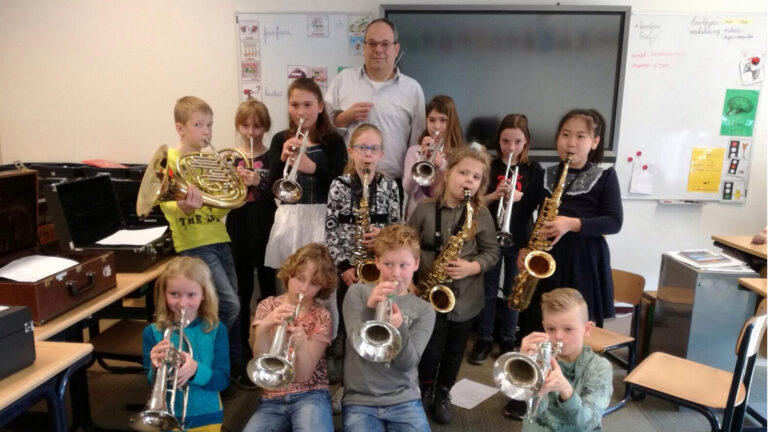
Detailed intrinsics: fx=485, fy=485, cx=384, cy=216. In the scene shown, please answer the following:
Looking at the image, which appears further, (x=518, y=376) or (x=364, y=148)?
(x=364, y=148)

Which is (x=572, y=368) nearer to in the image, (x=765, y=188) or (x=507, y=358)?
(x=507, y=358)

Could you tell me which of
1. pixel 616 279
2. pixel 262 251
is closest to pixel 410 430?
pixel 262 251

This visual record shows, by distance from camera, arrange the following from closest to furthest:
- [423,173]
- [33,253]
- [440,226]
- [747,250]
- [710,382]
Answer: [33,253] → [710,382] → [440,226] → [423,173] → [747,250]

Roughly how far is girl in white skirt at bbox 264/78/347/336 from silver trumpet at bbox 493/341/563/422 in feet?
5.13

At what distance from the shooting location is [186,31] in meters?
4.44

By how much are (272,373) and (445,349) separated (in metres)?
1.15

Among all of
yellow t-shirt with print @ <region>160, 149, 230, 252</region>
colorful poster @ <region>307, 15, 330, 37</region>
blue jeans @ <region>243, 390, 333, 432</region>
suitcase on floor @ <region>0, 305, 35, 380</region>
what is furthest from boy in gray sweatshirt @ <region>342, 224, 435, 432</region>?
colorful poster @ <region>307, 15, 330, 37</region>

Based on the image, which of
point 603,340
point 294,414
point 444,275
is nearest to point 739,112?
point 603,340

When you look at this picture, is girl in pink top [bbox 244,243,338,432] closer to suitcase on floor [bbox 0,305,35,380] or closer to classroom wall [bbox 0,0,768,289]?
suitcase on floor [bbox 0,305,35,380]

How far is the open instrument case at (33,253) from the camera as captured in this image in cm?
196

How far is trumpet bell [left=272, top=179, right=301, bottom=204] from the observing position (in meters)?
2.82

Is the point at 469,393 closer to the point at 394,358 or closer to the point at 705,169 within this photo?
the point at 394,358

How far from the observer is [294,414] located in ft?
7.18

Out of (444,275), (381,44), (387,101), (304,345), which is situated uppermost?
(381,44)
